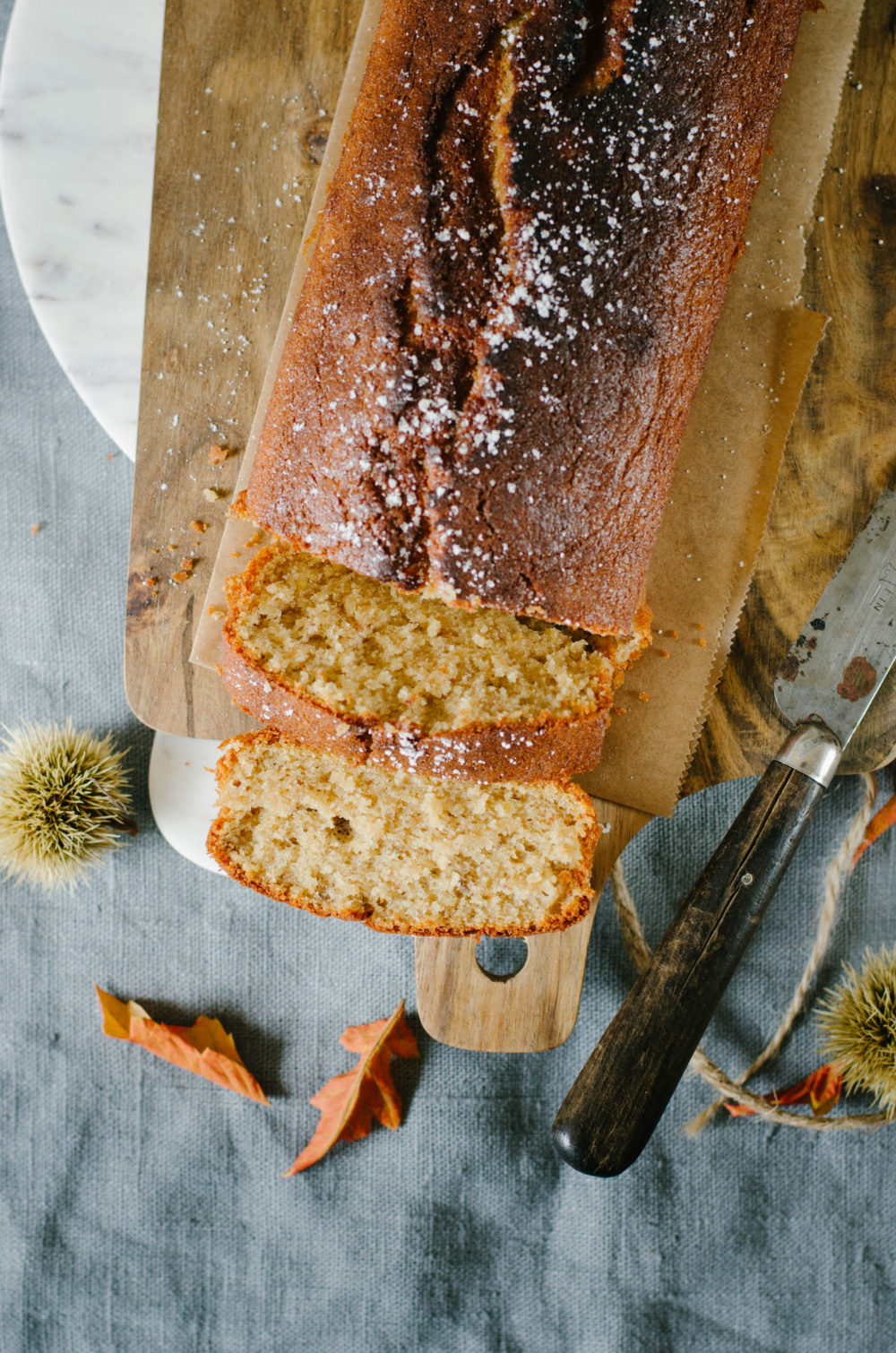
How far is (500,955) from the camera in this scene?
2324 mm

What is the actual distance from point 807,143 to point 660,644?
130 cm

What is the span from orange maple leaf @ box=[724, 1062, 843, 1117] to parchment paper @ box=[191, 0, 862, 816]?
40.4 inches

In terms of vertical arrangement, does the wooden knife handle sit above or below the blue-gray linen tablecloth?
above

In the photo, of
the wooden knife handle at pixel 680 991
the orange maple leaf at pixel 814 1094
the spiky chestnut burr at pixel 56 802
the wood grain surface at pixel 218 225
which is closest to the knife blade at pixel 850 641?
the wooden knife handle at pixel 680 991

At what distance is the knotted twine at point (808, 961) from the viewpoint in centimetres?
232

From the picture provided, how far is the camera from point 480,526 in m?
1.66

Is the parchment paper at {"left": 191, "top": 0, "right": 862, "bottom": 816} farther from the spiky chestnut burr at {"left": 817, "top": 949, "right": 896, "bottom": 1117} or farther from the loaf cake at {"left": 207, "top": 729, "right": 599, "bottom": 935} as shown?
the spiky chestnut burr at {"left": 817, "top": 949, "right": 896, "bottom": 1117}

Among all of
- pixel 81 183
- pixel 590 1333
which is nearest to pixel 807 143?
pixel 81 183

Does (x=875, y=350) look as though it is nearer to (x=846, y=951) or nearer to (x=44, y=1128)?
(x=846, y=951)

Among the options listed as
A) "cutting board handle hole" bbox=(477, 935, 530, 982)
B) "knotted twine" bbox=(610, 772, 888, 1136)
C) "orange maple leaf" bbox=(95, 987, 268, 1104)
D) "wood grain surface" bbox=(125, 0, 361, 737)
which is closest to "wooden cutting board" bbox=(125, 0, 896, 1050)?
"wood grain surface" bbox=(125, 0, 361, 737)

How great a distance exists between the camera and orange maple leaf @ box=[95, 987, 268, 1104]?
7.98 feet

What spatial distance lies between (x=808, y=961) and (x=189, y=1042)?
5.97 feet

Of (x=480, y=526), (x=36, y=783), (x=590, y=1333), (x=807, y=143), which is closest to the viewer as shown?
(x=480, y=526)

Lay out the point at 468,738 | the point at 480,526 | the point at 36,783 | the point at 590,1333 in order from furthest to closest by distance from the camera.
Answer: the point at 590,1333 < the point at 36,783 < the point at 468,738 < the point at 480,526
